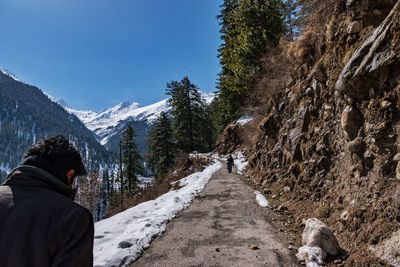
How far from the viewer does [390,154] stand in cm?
714

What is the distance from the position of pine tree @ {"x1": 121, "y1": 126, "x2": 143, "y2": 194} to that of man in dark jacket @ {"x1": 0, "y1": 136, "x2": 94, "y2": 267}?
5228 cm

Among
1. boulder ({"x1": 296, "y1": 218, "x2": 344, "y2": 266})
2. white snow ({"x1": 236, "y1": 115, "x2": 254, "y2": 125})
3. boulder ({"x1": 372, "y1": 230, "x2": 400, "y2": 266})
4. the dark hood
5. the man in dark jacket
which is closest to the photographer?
the man in dark jacket

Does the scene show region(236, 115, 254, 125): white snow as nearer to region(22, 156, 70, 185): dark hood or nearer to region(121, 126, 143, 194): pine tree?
region(121, 126, 143, 194): pine tree

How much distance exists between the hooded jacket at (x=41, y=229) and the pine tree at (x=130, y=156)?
52342 mm

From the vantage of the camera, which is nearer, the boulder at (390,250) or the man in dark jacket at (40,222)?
the man in dark jacket at (40,222)

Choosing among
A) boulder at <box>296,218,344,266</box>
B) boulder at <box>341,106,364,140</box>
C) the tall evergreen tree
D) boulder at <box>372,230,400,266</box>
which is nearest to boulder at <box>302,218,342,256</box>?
boulder at <box>296,218,344,266</box>

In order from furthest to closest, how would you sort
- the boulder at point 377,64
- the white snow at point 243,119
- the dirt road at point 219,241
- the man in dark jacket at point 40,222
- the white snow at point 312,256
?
1. the white snow at point 243,119
2. the boulder at point 377,64
3. the dirt road at point 219,241
4. the white snow at point 312,256
5. the man in dark jacket at point 40,222

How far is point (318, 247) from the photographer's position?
7.28 meters

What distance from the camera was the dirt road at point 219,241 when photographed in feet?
24.4

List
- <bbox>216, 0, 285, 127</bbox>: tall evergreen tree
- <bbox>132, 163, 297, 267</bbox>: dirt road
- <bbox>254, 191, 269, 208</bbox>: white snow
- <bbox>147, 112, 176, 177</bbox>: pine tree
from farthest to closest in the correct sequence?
<bbox>147, 112, 176, 177</bbox>: pine tree < <bbox>216, 0, 285, 127</bbox>: tall evergreen tree < <bbox>254, 191, 269, 208</bbox>: white snow < <bbox>132, 163, 297, 267</bbox>: dirt road

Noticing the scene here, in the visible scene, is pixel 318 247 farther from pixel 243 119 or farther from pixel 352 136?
pixel 243 119

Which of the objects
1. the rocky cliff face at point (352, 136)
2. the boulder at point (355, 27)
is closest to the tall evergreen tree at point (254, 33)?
the rocky cliff face at point (352, 136)

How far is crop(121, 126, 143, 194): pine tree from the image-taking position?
178 ft

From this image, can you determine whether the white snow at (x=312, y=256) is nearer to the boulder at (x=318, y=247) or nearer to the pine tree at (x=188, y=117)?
the boulder at (x=318, y=247)
